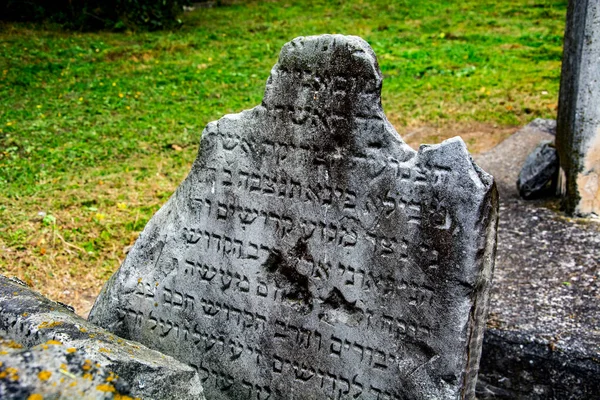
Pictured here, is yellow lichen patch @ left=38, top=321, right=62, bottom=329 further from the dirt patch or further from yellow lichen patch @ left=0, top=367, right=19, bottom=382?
the dirt patch

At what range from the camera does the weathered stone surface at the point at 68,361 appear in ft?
5.26

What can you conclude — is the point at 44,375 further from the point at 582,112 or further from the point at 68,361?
the point at 582,112

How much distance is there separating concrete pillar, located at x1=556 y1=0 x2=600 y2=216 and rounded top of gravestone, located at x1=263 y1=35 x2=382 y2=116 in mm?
1794

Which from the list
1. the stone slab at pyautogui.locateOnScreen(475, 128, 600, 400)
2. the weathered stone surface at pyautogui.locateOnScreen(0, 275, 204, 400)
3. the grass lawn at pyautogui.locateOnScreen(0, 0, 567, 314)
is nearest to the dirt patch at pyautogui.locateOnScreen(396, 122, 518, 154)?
the grass lawn at pyautogui.locateOnScreen(0, 0, 567, 314)

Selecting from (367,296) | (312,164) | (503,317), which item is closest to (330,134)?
(312,164)

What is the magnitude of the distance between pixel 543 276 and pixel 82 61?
7.04 m

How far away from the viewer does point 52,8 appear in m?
11.5

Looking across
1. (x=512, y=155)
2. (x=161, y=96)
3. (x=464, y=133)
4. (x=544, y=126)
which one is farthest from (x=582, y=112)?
(x=161, y=96)

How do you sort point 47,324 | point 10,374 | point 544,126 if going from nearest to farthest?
point 10,374
point 47,324
point 544,126

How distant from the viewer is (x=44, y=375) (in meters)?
1.62

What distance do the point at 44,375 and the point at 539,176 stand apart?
11.1ft

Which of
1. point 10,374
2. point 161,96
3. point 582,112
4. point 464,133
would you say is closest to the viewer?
point 10,374

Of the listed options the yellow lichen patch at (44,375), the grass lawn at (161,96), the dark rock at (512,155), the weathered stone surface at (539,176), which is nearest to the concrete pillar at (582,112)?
the weathered stone surface at (539,176)

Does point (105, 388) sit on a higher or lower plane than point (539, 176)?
higher
